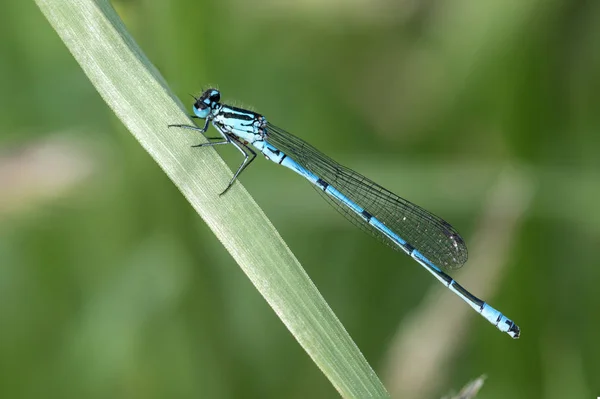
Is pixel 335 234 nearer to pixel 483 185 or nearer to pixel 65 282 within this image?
pixel 483 185

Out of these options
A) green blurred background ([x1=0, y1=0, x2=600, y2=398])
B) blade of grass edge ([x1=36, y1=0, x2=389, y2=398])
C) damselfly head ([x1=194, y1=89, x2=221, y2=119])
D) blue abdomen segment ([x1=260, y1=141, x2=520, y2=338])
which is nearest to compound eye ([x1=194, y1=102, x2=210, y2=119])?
damselfly head ([x1=194, y1=89, x2=221, y2=119])

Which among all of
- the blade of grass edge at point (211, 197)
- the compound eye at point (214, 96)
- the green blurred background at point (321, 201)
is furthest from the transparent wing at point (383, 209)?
the blade of grass edge at point (211, 197)

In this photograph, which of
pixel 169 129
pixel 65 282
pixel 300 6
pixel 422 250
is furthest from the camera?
pixel 300 6

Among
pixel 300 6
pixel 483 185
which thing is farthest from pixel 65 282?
pixel 483 185

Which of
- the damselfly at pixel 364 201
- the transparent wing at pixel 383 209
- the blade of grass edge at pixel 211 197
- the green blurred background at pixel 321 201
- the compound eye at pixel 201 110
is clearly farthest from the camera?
the transparent wing at pixel 383 209

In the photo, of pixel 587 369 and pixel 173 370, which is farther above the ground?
pixel 587 369

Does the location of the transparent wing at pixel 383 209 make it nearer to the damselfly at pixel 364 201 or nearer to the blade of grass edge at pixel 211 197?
the damselfly at pixel 364 201
